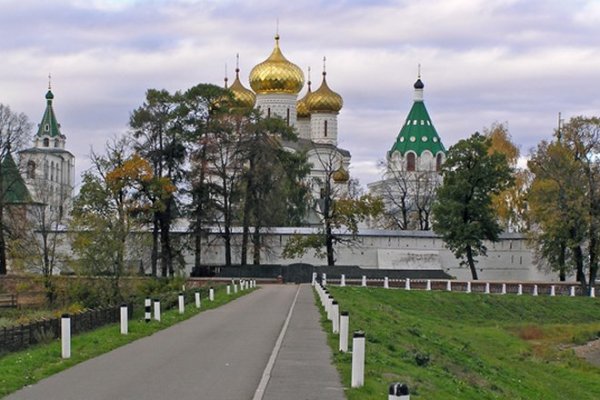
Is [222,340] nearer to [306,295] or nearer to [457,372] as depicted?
[457,372]

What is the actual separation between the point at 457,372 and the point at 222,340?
4.68 m

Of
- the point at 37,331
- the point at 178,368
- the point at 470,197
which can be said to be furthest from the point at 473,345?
the point at 470,197

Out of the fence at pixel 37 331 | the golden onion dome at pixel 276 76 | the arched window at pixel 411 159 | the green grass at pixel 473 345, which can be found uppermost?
the golden onion dome at pixel 276 76

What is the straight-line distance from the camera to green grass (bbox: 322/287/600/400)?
1600 centimetres

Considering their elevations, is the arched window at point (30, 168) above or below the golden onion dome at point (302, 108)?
below

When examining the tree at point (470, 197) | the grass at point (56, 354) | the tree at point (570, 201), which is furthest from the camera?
the tree at point (470, 197)

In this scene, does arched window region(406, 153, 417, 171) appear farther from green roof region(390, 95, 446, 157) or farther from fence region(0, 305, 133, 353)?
fence region(0, 305, 133, 353)

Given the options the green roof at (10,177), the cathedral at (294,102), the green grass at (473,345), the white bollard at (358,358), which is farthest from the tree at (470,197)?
the white bollard at (358,358)

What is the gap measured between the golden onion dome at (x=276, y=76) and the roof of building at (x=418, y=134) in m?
24.0

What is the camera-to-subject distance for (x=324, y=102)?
9644 centimetres

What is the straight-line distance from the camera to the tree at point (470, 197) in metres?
58.0

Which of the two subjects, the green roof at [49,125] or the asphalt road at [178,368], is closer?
the asphalt road at [178,368]

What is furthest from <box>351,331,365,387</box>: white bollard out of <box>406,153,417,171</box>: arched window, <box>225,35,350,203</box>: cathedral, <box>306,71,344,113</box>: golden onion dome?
<box>406,153,417,171</box>: arched window

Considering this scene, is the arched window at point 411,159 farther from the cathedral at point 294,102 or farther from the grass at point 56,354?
the grass at point 56,354
